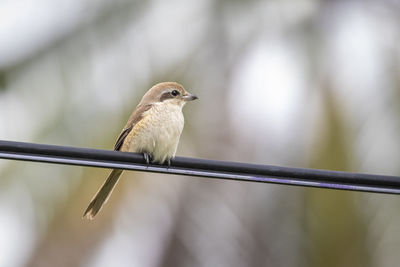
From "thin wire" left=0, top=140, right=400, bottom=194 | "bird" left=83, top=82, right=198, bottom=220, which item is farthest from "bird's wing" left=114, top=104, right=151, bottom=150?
"thin wire" left=0, top=140, right=400, bottom=194

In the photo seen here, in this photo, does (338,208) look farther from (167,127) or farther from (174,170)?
(174,170)

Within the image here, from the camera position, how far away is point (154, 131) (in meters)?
5.91

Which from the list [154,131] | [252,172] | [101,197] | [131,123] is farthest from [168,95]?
[252,172]

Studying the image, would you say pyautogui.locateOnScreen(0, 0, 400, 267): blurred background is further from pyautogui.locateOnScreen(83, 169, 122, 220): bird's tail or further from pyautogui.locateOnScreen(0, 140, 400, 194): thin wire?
pyautogui.locateOnScreen(0, 140, 400, 194): thin wire

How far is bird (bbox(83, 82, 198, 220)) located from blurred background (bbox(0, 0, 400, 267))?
3.41 feet

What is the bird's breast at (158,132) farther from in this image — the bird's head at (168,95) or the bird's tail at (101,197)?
the bird's tail at (101,197)

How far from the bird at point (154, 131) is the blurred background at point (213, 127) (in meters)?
1.04

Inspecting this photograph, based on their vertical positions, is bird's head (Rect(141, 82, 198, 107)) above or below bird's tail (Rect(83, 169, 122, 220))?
above

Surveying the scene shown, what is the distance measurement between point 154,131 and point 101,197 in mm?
614

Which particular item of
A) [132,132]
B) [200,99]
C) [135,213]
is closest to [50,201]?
[135,213]

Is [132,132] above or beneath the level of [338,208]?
above

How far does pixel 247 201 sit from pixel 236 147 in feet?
1.74

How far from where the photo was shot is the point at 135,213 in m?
7.06

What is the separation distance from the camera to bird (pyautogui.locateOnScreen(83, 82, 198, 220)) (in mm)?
5723
